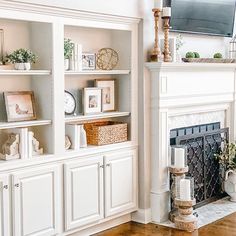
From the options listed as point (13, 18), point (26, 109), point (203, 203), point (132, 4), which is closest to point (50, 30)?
point (13, 18)

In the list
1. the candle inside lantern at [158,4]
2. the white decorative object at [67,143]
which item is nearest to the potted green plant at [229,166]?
the candle inside lantern at [158,4]

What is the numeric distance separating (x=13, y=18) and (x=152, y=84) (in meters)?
1.59

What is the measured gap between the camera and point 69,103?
14.6 feet

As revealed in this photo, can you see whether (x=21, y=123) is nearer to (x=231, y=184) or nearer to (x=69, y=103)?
(x=69, y=103)

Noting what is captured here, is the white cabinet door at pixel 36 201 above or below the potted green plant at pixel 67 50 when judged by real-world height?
below

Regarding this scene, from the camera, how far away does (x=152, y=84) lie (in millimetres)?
4848

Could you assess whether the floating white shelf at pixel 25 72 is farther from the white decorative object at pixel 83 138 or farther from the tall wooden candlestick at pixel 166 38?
the tall wooden candlestick at pixel 166 38

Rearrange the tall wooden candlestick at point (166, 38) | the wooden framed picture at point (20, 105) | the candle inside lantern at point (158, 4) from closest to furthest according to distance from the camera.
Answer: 1. the wooden framed picture at point (20, 105)
2. the candle inside lantern at point (158, 4)
3. the tall wooden candlestick at point (166, 38)

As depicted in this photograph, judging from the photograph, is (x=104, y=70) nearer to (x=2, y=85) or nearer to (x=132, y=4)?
(x=132, y=4)

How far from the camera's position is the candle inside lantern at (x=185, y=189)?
15.5ft

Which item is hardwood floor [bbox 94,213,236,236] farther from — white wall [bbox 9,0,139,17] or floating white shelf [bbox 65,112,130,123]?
white wall [bbox 9,0,139,17]

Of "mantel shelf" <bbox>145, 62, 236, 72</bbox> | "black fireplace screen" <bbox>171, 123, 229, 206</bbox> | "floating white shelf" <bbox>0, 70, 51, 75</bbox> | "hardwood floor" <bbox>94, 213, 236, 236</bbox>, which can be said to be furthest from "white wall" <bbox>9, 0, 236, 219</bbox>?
"floating white shelf" <bbox>0, 70, 51, 75</bbox>

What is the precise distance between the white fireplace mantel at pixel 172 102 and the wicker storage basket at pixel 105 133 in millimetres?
314

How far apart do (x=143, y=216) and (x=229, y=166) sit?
1.27 meters
